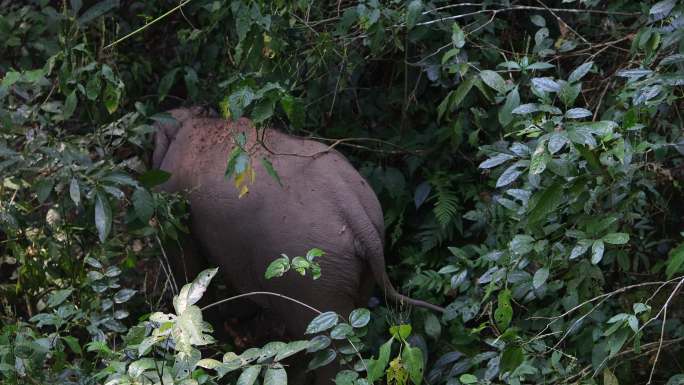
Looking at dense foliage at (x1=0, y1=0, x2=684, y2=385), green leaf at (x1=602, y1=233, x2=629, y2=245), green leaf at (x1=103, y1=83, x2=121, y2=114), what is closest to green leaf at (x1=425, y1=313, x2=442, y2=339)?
dense foliage at (x1=0, y1=0, x2=684, y2=385)

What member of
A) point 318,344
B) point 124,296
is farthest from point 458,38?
point 124,296

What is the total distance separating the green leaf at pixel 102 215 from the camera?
3492mm

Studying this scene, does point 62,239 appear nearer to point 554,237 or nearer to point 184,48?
point 184,48

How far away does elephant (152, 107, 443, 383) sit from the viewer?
12.2 ft

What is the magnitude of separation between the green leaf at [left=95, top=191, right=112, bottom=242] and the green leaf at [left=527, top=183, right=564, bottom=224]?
1586mm

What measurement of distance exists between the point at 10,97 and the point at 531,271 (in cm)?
247

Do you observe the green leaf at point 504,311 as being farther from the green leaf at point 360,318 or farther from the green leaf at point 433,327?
the green leaf at point 433,327

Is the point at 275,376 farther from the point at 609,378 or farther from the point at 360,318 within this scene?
the point at 609,378

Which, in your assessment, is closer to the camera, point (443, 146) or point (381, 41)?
point (381, 41)

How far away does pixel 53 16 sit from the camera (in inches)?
186

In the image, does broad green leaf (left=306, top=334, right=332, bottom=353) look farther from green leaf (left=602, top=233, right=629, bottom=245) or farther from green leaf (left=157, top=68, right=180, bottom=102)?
green leaf (left=157, top=68, right=180, bottom=102)

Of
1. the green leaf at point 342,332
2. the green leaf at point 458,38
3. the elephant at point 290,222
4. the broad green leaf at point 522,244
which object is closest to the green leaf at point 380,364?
the green leaf at point 342,332

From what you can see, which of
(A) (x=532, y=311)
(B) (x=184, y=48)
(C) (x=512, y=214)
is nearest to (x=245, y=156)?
(C) (x=512, y=214)

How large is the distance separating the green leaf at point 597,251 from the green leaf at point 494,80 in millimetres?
792
